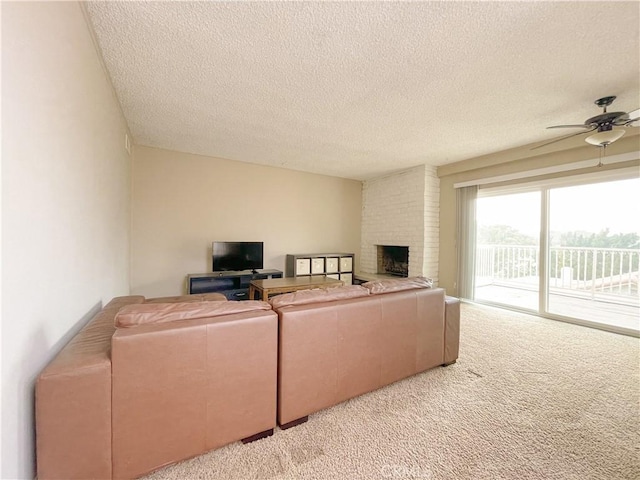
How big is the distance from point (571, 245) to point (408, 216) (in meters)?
2.41

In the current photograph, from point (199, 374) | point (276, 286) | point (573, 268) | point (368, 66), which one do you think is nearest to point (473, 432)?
point (199, 374)

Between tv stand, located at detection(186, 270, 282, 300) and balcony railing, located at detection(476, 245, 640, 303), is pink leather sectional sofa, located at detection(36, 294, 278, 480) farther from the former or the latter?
balcony railing, located at detection(476, 245, 640, 303)

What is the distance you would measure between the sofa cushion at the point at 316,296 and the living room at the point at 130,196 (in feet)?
3.47

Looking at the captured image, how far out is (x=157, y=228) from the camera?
3.84 meters

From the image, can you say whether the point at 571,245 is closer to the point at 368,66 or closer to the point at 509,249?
the point at 509,249

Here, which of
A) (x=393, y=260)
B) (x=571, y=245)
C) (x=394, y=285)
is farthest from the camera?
(x=393, y=260)

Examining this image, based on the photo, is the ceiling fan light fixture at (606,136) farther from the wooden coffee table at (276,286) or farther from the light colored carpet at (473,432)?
the wooden coffee table at (276,286)

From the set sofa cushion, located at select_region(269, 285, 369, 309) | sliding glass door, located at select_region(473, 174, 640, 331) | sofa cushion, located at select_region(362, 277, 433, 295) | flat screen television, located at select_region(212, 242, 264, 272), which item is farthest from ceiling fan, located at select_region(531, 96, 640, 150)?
flat screen television, located at select_region(212, 242, 264, 272)

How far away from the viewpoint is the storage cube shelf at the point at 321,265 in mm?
4648

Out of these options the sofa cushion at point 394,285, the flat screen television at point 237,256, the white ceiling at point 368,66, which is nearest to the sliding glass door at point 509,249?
the white ceiling at point 368,66

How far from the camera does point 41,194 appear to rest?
104 cm

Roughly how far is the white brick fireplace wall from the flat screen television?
255 centimetres

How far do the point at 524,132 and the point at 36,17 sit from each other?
4176 mm

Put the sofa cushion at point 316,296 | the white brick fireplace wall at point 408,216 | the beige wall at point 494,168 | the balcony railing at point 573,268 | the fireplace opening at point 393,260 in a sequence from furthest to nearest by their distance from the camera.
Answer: the fireplace opening at point 393,260
the white brick fireplace wall at point 408,216
the balcony railing at point 573,268
the beige wall at point 494,168
the sofa cushion at point 316,296
